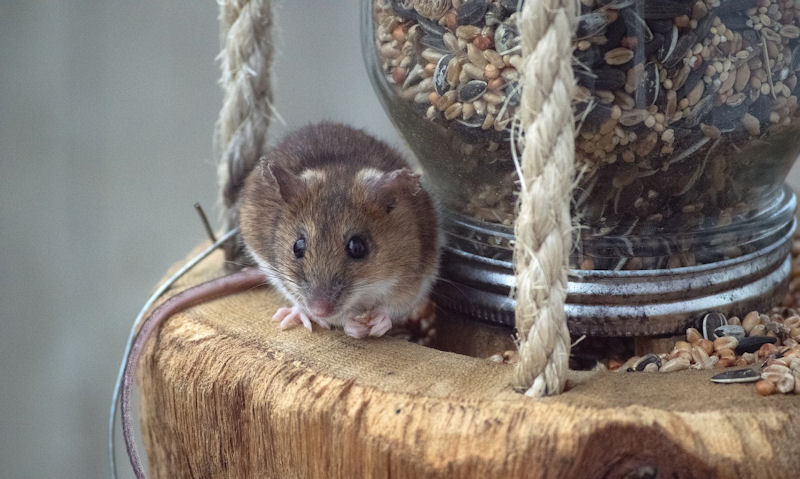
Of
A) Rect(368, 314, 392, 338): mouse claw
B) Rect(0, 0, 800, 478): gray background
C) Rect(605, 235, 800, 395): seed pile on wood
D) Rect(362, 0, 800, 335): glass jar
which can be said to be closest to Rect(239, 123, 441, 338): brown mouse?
Rect(368, 314, 392, 338): mouse claw

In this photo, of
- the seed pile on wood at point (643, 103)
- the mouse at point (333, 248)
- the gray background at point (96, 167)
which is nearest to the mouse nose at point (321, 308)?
the mouse at point (333, 248)

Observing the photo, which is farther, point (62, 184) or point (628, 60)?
point (62, 184)

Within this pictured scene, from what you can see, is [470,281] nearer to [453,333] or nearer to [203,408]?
[453,333]

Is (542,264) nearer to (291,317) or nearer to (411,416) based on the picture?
(411,416)

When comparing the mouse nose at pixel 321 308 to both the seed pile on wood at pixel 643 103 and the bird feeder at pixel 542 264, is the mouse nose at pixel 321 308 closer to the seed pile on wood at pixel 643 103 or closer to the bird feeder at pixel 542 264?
the bird feeder at pixel 542 264

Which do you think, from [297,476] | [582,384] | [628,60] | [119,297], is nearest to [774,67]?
[628,60]

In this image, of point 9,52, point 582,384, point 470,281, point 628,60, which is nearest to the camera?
point 582,384

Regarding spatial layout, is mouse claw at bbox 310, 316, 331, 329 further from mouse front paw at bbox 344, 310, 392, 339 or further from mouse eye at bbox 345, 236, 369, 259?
mouse eye at bbox 345, 236, 369, 259
